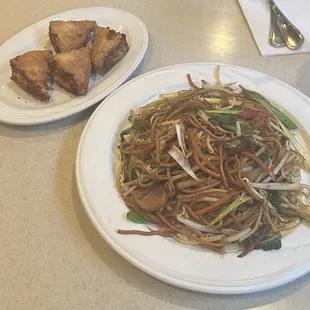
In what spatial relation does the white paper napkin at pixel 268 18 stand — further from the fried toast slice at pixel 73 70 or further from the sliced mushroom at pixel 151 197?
the sliced mushroom at pixel 151 197

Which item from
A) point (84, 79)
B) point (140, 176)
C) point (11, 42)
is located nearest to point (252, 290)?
point (140, 176)

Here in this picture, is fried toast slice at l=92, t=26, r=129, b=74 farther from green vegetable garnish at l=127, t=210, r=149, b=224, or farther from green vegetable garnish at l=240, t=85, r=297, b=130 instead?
green vegetable garnish at l=127, t=210, r=149, b=224

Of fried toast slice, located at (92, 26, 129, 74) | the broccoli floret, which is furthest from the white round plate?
the broccoli floret

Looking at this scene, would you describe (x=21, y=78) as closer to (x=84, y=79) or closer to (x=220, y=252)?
(x=84, y=79)

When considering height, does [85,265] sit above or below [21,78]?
below

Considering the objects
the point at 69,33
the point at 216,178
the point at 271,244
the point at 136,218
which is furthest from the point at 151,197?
the point at 69,33

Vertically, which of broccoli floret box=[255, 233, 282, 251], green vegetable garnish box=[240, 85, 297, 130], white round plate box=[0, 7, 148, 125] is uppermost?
white round plate box=[0, 7, 148, 125]
